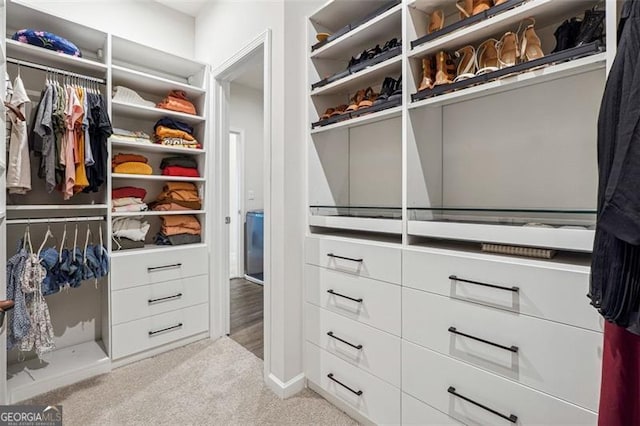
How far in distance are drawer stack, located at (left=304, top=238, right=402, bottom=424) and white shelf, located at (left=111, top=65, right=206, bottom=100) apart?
170 centimetres

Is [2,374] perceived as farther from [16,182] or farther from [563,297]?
[563,297]

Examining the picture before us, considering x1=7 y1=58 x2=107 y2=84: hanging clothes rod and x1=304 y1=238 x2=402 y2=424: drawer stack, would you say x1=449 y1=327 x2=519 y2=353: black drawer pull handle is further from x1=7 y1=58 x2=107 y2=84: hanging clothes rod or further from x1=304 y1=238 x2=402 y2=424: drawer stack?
x1=7 y1=58 x2=107 y2=84: hanging clothes rod

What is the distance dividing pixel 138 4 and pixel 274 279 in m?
2.53

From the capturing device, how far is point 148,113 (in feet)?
7.97

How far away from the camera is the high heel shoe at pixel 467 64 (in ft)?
4.27

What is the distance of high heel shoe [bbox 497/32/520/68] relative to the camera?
120cm

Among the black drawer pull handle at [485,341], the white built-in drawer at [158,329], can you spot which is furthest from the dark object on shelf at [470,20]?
the white built-in drawer at [158,329]

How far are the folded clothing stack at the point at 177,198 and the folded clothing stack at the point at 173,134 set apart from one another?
1.08 feet

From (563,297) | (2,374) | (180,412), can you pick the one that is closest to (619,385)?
(563,297)

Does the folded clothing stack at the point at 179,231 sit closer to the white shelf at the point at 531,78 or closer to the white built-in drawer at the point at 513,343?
the white built-in drawer at the point at 513,343

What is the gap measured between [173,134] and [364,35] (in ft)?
5.46

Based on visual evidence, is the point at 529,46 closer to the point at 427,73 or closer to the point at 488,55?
the point at 488,55

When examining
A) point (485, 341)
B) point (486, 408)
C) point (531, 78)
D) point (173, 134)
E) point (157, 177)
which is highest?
point (173, 134)

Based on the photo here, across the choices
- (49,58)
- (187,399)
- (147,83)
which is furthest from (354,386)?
(49,58)
